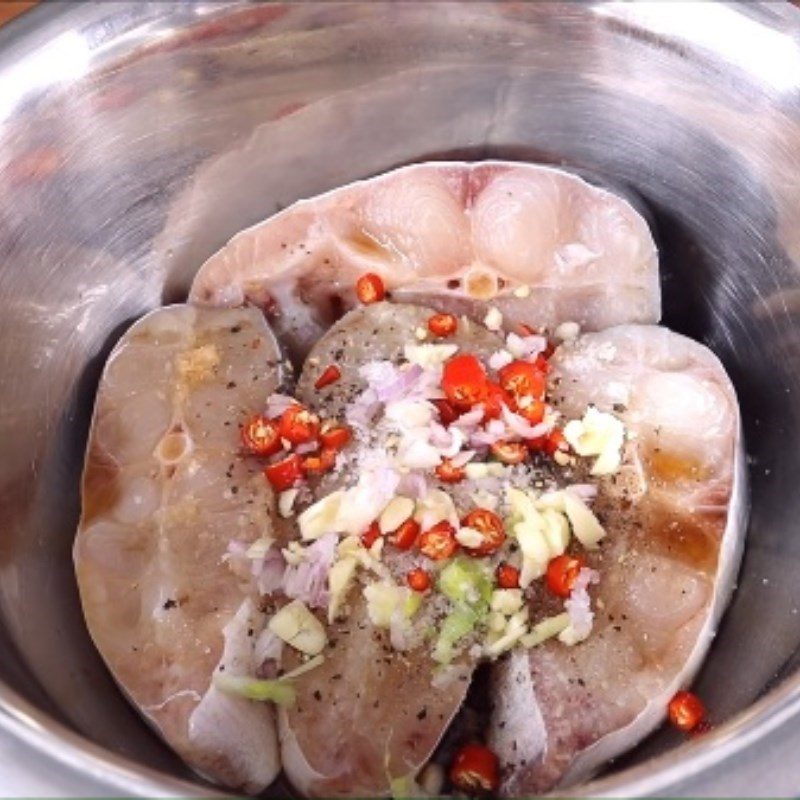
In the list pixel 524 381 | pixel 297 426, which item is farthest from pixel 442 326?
pixel 297 426

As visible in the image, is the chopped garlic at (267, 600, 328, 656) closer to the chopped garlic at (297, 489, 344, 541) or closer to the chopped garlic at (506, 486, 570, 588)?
the chopped garlic at (297, 489, 344, 541)

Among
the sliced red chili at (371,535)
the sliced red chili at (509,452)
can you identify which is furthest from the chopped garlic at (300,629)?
the sliced red chili at (509,452)

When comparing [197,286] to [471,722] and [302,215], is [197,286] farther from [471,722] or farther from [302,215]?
[471,722]

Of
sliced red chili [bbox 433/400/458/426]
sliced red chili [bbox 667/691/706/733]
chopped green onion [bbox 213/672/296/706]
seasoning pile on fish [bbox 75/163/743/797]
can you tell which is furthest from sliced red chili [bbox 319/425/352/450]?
sliced red chili [bbox 667/691/706/733]

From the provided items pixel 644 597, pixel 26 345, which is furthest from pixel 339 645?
pixel 26 345

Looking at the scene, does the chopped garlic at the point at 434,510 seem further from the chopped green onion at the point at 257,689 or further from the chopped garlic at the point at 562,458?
the chopped green onion at the point at 257,689

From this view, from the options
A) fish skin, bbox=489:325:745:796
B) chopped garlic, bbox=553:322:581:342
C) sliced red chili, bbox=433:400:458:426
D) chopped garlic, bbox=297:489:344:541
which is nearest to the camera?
fish skin, bbox=489:325:745:796

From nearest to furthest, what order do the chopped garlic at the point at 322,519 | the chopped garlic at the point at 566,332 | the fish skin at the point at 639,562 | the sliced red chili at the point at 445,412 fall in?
1. the fish skin at the point at 639,562
2. the chopped garlic at the point at 322,519
3. the sliced red chili at the point at 445,412
4. the chopped garlic at the point at 566,332
